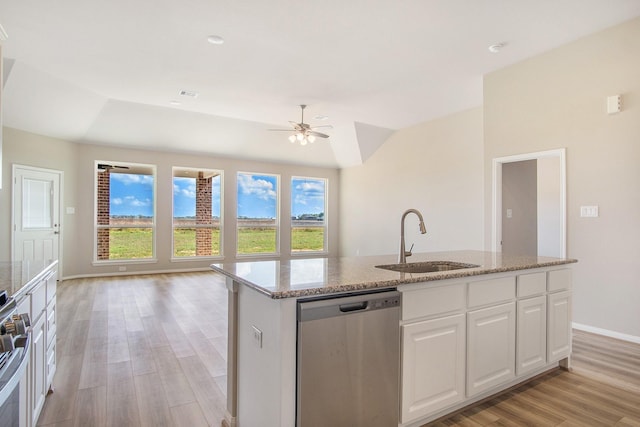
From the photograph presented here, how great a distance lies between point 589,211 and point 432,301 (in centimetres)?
285

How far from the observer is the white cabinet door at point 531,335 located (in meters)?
2.38

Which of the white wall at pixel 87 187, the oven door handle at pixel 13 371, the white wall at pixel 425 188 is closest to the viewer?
the oven door handle at pixel 13 371

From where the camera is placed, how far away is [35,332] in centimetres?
183

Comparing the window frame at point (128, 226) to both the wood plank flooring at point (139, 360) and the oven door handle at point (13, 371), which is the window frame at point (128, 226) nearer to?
the wood plank flooring at point (139, 360)

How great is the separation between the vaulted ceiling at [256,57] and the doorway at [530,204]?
1182 millimetres

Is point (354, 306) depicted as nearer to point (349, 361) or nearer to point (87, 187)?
point (349, 361)

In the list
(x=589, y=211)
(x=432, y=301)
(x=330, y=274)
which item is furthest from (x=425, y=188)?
(x=330, y=274)

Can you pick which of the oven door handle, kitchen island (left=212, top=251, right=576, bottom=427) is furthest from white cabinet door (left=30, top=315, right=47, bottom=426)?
kitchen island (left=212, top=251, right=576, bottom=427)

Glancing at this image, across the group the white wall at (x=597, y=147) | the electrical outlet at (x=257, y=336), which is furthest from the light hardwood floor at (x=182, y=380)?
the electrical outlet at (x=257, y=336)

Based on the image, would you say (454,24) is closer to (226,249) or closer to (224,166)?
(224,166)

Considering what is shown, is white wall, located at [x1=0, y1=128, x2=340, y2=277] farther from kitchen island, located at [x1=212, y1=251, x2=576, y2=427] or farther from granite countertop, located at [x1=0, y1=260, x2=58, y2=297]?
kitchen island, located at [x1=212, y1=251, x2=576, y2=427]

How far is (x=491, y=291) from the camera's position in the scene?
2.20 m

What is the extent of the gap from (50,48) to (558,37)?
5.25 metres

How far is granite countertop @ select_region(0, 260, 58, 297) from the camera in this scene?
1511 millimetres
